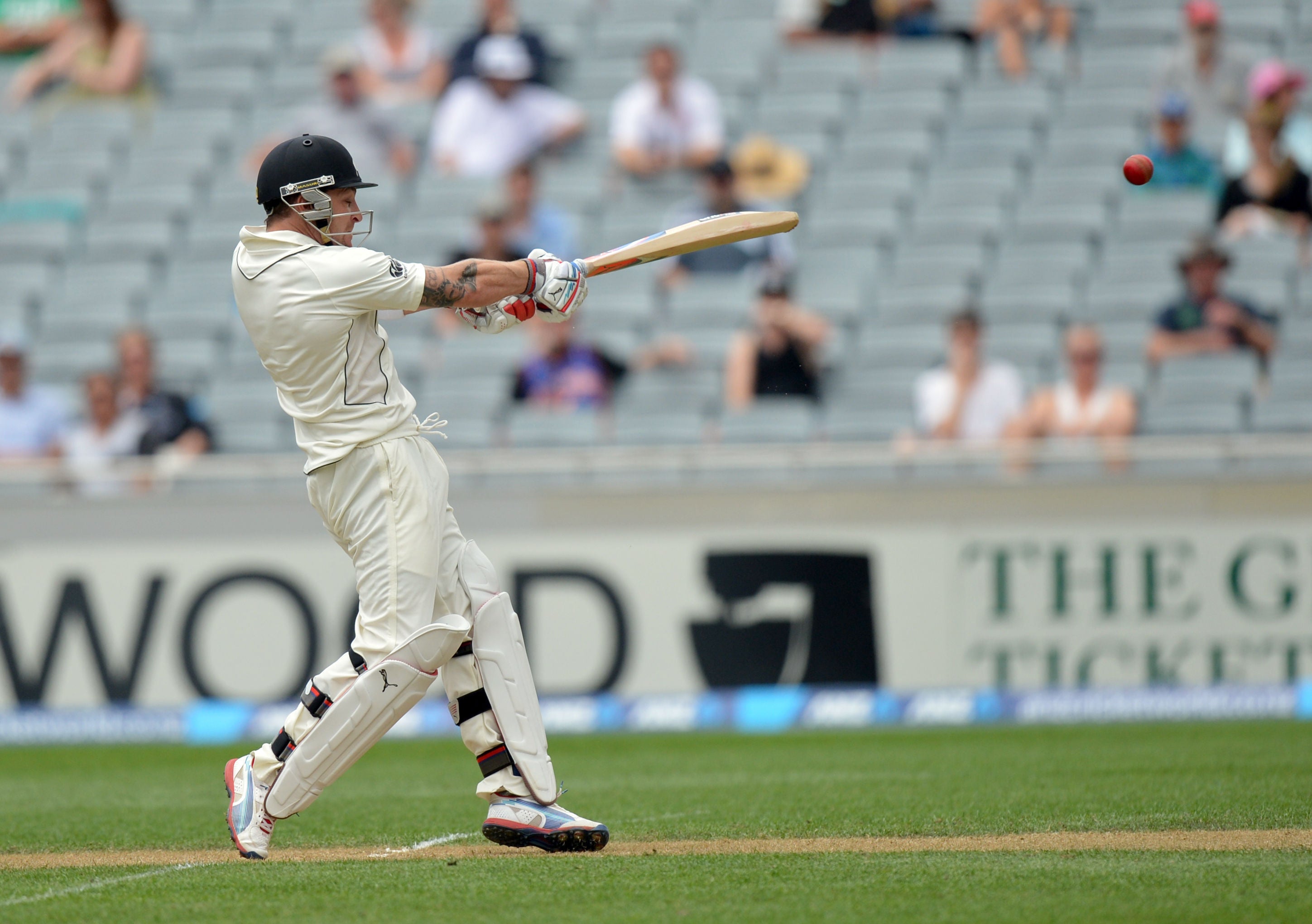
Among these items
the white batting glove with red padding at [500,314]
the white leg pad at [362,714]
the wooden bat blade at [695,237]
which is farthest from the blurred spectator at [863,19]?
the white leg pad at [362,714]

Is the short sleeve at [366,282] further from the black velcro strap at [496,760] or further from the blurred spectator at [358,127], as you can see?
the blurred spectator at [358,127]

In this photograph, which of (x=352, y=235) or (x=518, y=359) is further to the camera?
(x=518, y=359)

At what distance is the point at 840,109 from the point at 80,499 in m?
6.88

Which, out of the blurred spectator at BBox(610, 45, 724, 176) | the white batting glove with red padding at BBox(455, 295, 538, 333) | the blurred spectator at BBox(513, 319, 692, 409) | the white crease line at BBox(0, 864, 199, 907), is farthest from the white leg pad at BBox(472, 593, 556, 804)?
the blurred spectator at BBox(610, 45, 724, 176)

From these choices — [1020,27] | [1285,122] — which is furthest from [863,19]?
[1285,122]

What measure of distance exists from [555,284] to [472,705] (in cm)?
140

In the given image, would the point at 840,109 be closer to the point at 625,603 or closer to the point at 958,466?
the point at 958,466

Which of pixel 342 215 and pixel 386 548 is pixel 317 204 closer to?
pixel 342 215

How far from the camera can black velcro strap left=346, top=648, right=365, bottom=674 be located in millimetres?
5211

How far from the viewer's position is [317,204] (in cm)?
528

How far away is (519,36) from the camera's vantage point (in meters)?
13.9

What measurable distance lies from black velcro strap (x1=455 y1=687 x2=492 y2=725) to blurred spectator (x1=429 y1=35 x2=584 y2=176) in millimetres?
8954

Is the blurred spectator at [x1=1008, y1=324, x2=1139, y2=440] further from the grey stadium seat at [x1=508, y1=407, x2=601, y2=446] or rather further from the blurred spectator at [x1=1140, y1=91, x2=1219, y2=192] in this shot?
the grey stadium seat at [x1=508, y1=407, x2=601, y2=446]

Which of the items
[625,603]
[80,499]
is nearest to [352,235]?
[625,603]
